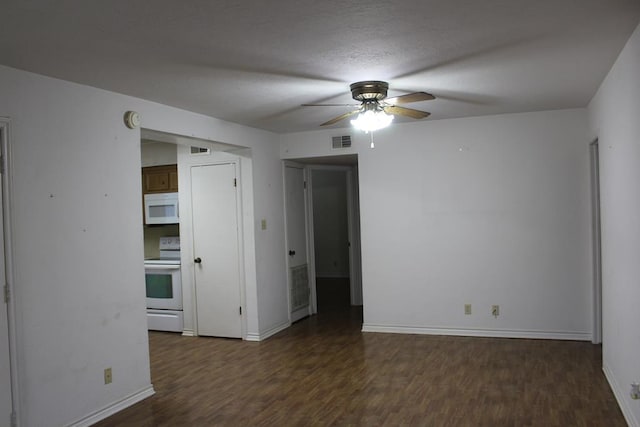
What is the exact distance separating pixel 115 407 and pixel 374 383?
2.03m

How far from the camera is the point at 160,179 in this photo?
262 inches

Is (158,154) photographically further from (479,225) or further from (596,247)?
(596,247)

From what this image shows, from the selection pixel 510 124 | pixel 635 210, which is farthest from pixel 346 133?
pixel 635 210

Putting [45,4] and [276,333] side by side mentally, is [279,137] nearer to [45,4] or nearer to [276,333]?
[276,333]

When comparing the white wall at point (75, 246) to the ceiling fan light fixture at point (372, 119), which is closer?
the white wall at point (75, 246)

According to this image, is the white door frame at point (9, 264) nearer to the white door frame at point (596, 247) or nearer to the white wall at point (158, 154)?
the white wall at point (158, 154)

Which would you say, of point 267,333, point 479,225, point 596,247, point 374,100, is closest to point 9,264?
point 374,100

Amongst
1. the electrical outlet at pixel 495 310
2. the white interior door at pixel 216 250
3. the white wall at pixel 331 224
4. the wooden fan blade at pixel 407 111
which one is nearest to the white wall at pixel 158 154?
the white interior door at pixel 216 250

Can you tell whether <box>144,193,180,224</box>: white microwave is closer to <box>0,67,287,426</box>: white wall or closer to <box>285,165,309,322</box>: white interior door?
<box>285,165,309,322</box>: white interior door

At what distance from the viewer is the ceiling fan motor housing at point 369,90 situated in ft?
12.5

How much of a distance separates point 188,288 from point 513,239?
379 centimetres

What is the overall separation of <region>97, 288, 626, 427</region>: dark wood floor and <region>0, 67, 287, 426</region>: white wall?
0.44m

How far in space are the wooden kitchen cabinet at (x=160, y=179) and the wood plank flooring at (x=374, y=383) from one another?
197 cm

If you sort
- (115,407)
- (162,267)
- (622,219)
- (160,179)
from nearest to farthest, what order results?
(622,219) → (115,407) → (162,267) → (160,179)
